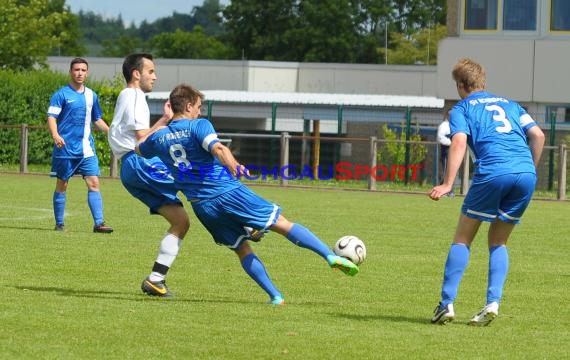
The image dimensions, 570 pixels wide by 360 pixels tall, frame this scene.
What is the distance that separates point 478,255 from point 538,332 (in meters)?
5.76

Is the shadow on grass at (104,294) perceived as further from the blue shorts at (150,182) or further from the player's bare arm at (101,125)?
the player's bare arm at (101,125)

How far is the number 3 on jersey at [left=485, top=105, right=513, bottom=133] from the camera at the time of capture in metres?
8.82

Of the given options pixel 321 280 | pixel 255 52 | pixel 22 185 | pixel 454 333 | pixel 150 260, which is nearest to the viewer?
pixel 454 333

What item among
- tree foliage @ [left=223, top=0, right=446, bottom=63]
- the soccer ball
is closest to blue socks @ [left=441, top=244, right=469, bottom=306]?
the soccer ball

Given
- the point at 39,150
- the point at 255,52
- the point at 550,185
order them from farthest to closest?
the point at 255,52
the point at 39,150
the point at 550,185

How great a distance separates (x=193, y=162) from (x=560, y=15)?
26396mm

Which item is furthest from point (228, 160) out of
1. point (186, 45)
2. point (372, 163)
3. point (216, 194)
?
point (186, 45)

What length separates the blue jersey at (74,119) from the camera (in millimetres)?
15266

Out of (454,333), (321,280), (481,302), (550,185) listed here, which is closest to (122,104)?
(321,280)

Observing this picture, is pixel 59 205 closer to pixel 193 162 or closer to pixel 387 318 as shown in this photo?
pixel 193 162

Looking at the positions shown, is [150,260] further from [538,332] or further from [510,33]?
[510,33]

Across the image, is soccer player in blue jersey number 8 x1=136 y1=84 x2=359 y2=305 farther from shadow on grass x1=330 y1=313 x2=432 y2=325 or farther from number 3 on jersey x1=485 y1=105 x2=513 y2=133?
number 3 on jersey x1=485 y1=105 x2=513 y2=133

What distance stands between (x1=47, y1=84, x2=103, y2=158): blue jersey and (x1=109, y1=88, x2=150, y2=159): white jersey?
10.7 ft

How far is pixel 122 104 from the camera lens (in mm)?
12000
